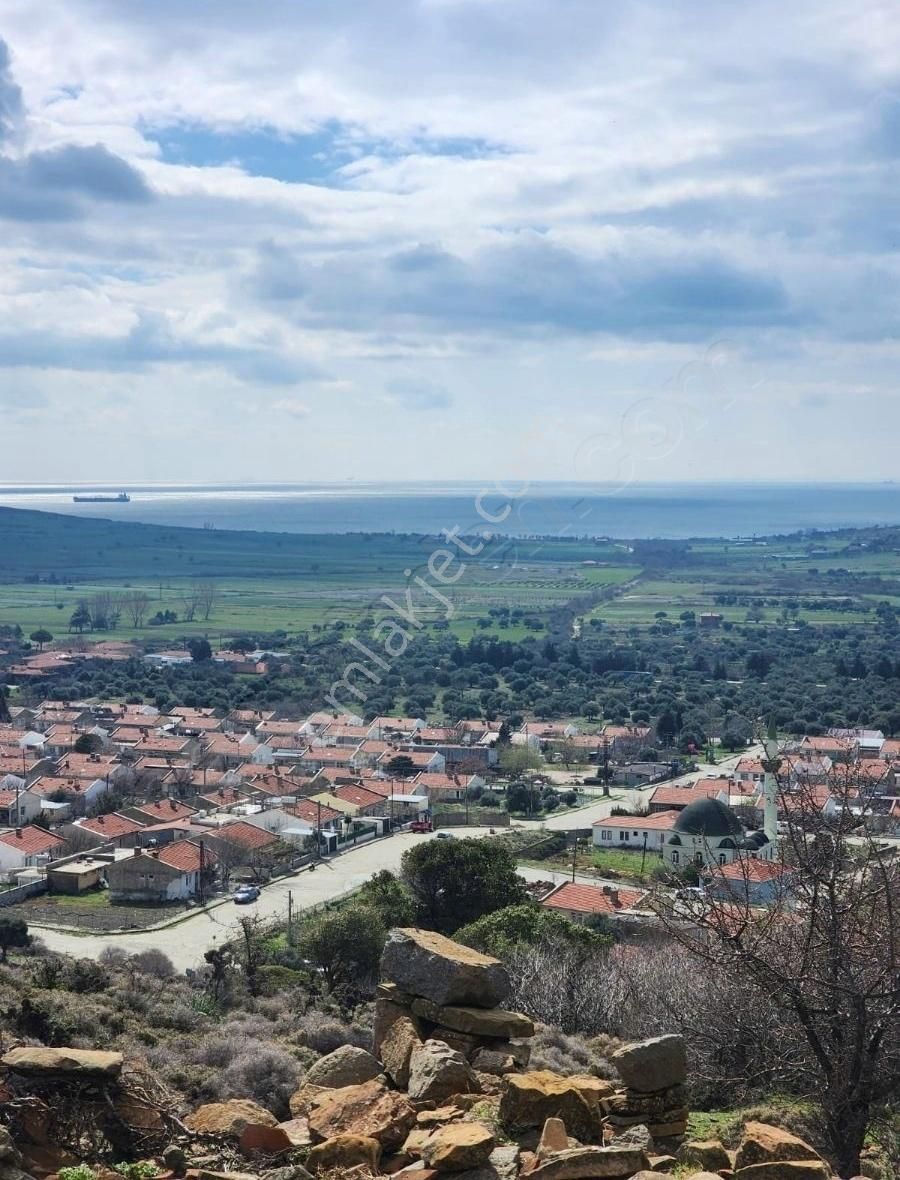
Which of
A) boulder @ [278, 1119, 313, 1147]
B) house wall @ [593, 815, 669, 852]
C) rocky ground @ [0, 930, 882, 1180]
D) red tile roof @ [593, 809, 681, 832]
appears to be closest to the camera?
rocky ground @ [0, 930, 882, 1180]

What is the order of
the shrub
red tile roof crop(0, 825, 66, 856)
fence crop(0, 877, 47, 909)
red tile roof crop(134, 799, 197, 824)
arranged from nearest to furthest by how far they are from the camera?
the shrub < fence crop(0, 877, 47, 909) < red tile roof crop(0, 825, 66, 856) < red tile roof crop(134, 799, 197, 824)

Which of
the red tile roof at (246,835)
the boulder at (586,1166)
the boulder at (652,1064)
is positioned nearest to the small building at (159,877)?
the red tile roof at (246,835)

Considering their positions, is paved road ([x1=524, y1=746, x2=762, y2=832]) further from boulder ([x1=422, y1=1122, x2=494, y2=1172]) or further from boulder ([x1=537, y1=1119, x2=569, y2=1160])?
boulder ([x1=422, y1=1122, x2=494, y2=1172])

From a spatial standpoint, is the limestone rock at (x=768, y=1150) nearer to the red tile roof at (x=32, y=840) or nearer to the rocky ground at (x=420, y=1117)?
the rocky ground at (x=420, y=1117)

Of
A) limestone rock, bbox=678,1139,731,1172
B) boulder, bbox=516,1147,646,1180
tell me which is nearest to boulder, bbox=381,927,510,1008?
limestone rock, bbox=678,1139,731,1172

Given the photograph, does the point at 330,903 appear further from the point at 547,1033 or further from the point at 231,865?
the point at 547,1033

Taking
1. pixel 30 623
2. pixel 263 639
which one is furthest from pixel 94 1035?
pixel 30 623
